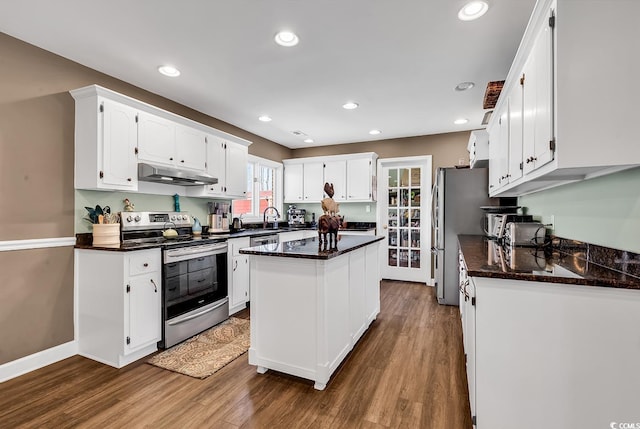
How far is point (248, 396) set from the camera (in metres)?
2.00

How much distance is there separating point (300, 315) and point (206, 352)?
1.12 m

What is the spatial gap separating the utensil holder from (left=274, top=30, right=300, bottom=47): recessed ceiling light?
87.1 inches

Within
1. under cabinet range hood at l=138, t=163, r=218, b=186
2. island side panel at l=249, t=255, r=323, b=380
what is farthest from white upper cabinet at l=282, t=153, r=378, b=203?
island side panel at l=249, t=255, r=323, b=380

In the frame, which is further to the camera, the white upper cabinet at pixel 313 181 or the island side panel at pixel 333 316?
the white upper cabinet at pixel 313 181

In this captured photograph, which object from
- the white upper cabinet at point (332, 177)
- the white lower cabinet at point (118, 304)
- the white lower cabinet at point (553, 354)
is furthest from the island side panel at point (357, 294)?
the white upper cabinet at point (332, 177)

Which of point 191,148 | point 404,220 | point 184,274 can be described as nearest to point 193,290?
point 184,274

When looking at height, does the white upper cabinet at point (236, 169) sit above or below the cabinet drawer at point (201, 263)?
above

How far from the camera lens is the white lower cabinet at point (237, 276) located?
11.6 ft

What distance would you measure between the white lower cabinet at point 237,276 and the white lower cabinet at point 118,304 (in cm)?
93

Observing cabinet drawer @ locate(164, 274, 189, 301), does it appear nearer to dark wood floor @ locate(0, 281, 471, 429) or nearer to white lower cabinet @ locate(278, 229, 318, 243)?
dark wood floor @ locate(0, 281, 471, 429)


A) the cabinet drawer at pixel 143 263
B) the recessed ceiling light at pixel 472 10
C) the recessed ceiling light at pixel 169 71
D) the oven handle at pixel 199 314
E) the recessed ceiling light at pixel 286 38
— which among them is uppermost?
the recessed ceiling light at pixel 169 71

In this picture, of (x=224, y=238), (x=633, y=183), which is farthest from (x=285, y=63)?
(x=633, y=183)

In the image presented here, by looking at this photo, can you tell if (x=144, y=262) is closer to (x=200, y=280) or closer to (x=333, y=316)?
(x=200, y=280)

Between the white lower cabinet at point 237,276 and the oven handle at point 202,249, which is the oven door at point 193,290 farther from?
the white lower cabinet at point 237,276
